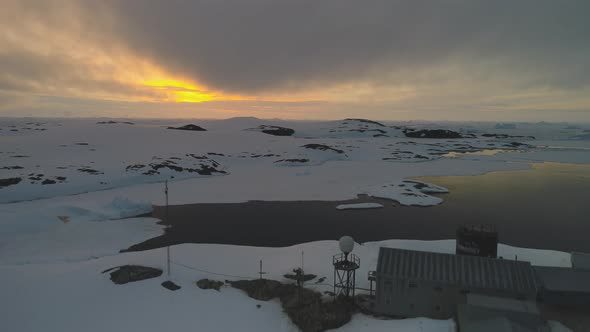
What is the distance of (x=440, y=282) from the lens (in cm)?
1286

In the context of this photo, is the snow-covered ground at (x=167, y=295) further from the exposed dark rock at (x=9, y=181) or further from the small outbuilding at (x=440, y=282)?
the exposed dark rock at (x=9, y=181)

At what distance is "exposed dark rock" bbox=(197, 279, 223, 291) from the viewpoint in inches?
624

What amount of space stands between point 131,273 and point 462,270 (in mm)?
12962

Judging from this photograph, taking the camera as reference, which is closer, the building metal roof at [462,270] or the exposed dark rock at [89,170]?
the building metal roof at [462,270]

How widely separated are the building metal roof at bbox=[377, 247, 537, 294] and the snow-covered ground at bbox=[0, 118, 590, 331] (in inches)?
59.6

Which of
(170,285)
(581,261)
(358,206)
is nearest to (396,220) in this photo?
(358,206)

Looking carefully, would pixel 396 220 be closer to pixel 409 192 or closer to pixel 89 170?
pixel 409 192

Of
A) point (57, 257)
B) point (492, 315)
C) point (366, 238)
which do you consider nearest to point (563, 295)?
point (492, 315)

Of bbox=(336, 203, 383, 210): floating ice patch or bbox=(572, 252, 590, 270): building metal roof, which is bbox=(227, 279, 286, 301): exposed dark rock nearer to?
bbox=(572, 252, 590, 270): building metal roof

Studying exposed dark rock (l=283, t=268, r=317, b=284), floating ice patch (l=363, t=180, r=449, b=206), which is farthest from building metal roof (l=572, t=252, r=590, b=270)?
floating ice patch (l=363, t=180, r=449, b=206)

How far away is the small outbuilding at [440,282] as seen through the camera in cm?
1246

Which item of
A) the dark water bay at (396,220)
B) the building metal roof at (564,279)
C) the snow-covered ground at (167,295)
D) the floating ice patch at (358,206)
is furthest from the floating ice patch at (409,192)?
the building metal roof at (564,279)

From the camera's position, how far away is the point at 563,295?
40.1 ft

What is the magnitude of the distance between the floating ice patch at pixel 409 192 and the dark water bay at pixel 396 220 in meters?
1.16
